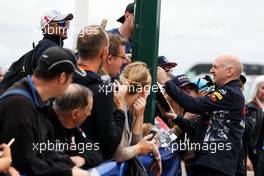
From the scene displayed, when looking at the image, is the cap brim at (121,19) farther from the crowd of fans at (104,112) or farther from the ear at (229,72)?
the ear at (229,72)

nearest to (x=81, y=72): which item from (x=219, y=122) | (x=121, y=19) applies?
(x=219, y=122)

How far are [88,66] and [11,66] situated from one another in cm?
128

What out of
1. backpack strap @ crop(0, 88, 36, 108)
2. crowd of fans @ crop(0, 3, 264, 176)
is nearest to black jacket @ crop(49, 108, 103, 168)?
crowd of fans @ crop(0, 3, 264, 176)

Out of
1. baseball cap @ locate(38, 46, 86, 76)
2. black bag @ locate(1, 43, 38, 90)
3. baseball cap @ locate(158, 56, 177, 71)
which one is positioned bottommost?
baseball cap @ locate(158, 56, 177, 71)

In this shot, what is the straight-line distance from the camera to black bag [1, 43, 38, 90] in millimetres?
5016

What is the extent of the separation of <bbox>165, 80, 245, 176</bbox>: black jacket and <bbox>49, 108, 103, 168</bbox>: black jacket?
5.64 feet

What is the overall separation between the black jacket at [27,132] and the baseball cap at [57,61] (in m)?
0.14

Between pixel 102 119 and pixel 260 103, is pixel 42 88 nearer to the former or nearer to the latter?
pixel 102 119

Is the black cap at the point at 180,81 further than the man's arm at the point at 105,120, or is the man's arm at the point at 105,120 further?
the black cap at the point at 180,81

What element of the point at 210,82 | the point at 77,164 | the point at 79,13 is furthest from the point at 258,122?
the point at 77,164

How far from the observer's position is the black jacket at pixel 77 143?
3775 mm

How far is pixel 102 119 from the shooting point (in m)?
3.96

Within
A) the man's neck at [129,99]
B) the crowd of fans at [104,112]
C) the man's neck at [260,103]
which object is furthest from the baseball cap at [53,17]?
the man's neck at [260,103]

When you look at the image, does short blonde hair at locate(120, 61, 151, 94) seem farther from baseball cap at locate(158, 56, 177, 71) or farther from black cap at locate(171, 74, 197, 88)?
baseball cap at locate(158, 56, 177, 71)
